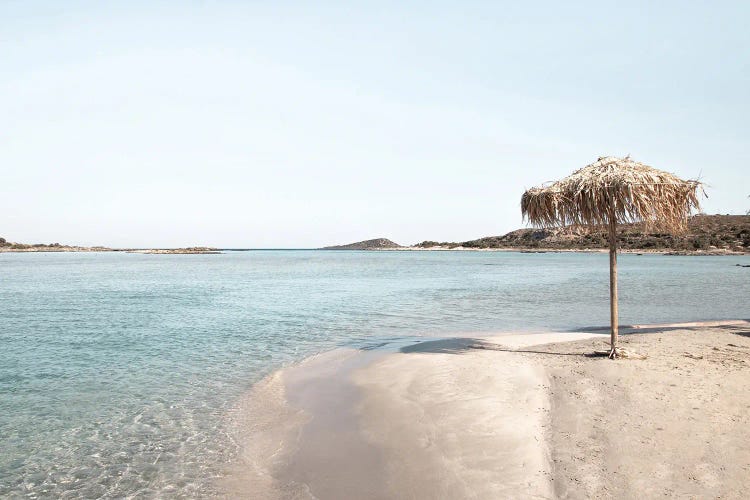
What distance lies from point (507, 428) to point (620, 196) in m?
4.94

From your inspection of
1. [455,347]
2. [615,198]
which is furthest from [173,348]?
[615,198]

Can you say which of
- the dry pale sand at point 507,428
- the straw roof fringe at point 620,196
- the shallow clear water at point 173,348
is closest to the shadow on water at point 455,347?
the dry pale sand at point 507,428

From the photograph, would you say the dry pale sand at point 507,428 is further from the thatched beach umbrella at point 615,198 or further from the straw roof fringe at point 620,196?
the straw roof fringe at point 620,196

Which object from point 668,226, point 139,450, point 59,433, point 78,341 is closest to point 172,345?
point 78,341

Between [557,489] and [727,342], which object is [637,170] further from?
[557,489]

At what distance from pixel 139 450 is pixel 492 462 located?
14.2ft

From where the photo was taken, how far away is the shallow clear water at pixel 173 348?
587cm

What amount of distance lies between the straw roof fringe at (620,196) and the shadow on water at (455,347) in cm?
294

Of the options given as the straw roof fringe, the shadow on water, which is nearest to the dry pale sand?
the shadow on water

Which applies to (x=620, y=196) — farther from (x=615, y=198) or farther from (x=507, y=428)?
Answer: (x=507, y=428)

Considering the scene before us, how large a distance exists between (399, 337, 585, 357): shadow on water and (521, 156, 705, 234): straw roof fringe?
2943 millimetres

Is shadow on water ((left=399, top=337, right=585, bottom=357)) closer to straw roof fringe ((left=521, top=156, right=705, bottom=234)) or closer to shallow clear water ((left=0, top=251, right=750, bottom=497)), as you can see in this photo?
shallow clear water ((left=0, top=251, right=750, bottom=497))

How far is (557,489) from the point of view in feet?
15.2

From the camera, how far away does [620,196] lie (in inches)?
347
